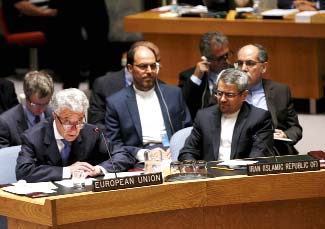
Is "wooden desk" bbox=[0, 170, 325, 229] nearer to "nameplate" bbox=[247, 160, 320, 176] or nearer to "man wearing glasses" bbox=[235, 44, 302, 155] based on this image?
"nameplate" bbox=[247, 160, 320, 176]

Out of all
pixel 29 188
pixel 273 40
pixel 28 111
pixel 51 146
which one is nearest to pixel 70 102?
pixel 51 146

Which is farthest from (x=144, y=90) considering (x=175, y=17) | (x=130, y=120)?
(x=175, y=17)

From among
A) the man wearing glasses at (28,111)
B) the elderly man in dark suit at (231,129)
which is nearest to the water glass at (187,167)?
the elderly man in dark suit at (231,129)

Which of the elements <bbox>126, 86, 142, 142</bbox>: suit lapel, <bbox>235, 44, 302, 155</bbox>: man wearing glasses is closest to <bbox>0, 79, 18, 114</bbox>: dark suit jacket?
<bbox>126, 86, 142, 142</bbox>: suit lapel

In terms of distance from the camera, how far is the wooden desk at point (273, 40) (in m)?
10.4

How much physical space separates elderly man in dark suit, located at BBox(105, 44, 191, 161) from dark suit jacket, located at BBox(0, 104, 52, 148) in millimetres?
633

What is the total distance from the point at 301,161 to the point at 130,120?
193 centimetres

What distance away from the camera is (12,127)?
23.7 feet

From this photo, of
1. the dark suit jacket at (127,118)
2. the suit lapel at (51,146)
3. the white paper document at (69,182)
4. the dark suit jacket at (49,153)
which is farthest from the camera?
the dark suit jacket at (127,118)

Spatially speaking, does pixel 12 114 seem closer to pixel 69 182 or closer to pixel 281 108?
pixel 69 182

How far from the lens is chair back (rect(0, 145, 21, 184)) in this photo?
6270 millimetres

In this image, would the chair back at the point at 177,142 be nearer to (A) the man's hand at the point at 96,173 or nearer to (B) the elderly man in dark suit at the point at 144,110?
(B) the elderly man in dark suit at the point at 144,110

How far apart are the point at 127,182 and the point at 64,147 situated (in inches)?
36.9

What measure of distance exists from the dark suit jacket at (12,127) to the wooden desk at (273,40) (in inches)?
150
